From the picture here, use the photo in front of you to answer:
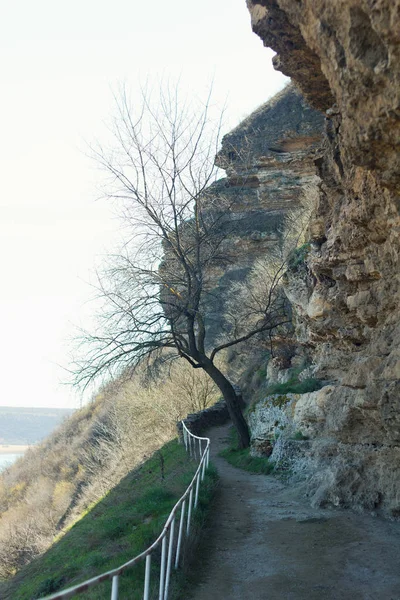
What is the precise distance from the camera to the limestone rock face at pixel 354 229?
5469mm

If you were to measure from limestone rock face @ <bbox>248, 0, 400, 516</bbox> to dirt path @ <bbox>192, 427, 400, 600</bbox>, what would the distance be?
0.72m

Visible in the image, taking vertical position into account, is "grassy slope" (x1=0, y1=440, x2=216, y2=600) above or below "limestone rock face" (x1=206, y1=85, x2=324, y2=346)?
below

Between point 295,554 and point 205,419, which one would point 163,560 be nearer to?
point 295,554

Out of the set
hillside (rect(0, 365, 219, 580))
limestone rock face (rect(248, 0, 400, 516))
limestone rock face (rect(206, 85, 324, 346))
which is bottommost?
hillside (rect(0, 365, 219, 580))

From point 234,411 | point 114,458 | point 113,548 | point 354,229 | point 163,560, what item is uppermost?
point 354,229

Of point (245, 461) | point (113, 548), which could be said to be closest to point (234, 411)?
point (245, 461)

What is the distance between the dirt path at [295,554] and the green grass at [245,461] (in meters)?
3.46

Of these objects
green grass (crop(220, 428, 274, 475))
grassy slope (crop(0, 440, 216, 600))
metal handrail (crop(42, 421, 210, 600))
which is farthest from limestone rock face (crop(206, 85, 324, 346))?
metal handrail (crop(42, 421, 210, 600))

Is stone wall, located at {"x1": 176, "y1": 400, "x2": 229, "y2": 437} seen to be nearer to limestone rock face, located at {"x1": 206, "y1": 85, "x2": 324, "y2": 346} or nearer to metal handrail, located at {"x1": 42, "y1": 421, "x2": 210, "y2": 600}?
limestone rock face, located at {"x1": 206, "y1": 85, "x2": 324, "y2": 346}

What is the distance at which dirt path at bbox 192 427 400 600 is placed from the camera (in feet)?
22.7

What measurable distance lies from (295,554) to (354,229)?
4.78 meters

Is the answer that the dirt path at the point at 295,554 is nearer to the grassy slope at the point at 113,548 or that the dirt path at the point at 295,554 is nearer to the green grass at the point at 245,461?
the grassy slope at the point at 113,548

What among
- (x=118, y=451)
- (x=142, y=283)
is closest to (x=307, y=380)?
(x=142, y=283)

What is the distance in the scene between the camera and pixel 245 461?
1667cm
